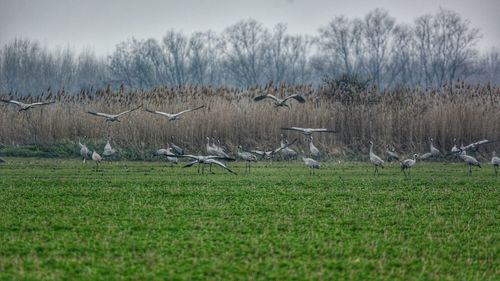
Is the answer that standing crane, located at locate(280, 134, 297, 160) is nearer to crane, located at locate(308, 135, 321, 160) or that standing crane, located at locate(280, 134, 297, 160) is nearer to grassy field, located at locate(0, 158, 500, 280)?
crane, located at locate(308, 135, 321, 160)

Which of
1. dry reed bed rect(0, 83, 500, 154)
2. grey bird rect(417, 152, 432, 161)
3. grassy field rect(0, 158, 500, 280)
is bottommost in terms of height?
grassy field rect(0, 158, 500, 280)

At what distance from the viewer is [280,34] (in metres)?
98.5

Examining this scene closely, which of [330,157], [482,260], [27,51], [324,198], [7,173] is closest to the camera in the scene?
[482,260]

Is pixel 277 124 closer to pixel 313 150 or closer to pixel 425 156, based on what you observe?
pixel 313 150

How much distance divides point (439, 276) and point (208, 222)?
12.9 feet

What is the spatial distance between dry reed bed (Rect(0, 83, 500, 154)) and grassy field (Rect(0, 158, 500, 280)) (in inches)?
354

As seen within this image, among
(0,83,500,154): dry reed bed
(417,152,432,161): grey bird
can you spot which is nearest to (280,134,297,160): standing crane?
(0,83,500,154): dry reed bed

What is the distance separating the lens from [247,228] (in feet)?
33.1

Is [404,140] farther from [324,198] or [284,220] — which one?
[284,220]

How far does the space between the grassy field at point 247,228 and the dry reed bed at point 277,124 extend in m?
8.98

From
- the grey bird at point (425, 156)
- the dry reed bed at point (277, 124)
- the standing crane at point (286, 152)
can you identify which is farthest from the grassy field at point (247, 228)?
the dry reed bed at point (277, 124)

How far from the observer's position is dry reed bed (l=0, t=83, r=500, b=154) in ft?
87.8

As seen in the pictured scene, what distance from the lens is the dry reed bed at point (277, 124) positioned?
26.8 meters

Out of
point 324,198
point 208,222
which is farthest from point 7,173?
point 208,222
